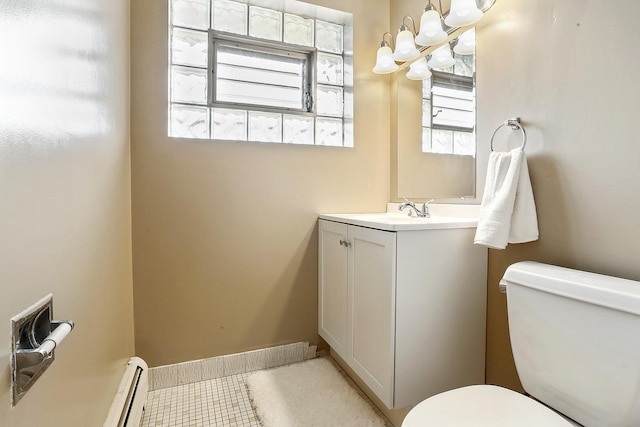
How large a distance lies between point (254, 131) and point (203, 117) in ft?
0.95

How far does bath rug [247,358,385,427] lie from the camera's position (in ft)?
4.58

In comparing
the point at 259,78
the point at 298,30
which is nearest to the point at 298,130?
the point at 259,78

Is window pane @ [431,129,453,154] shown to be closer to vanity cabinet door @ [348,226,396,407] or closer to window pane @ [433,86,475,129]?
window pane @ [433,86,475,129]

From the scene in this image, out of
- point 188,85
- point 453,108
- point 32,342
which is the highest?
point 188,85

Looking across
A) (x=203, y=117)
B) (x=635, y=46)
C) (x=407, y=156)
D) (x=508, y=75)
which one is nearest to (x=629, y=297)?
(x=635, y=46)

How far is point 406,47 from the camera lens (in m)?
1.72

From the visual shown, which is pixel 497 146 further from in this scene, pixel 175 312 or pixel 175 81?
pixel 175 312

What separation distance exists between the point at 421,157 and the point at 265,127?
0.94 meters

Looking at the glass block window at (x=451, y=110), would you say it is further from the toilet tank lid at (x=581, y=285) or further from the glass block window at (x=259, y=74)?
the toilet tank lid at (x=581, y=285)

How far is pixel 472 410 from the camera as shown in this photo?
0.86m

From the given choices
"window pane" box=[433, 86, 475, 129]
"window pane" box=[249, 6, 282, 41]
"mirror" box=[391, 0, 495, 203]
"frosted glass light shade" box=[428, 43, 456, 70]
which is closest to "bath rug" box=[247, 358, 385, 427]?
"mirror" box=[391, 0, 495, 203]

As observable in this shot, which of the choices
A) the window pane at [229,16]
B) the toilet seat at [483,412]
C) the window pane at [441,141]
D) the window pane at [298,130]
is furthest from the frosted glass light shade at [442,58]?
the toilet seat at [483,412]

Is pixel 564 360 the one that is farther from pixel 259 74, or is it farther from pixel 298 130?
pixel 259 74

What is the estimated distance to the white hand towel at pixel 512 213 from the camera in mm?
1121
